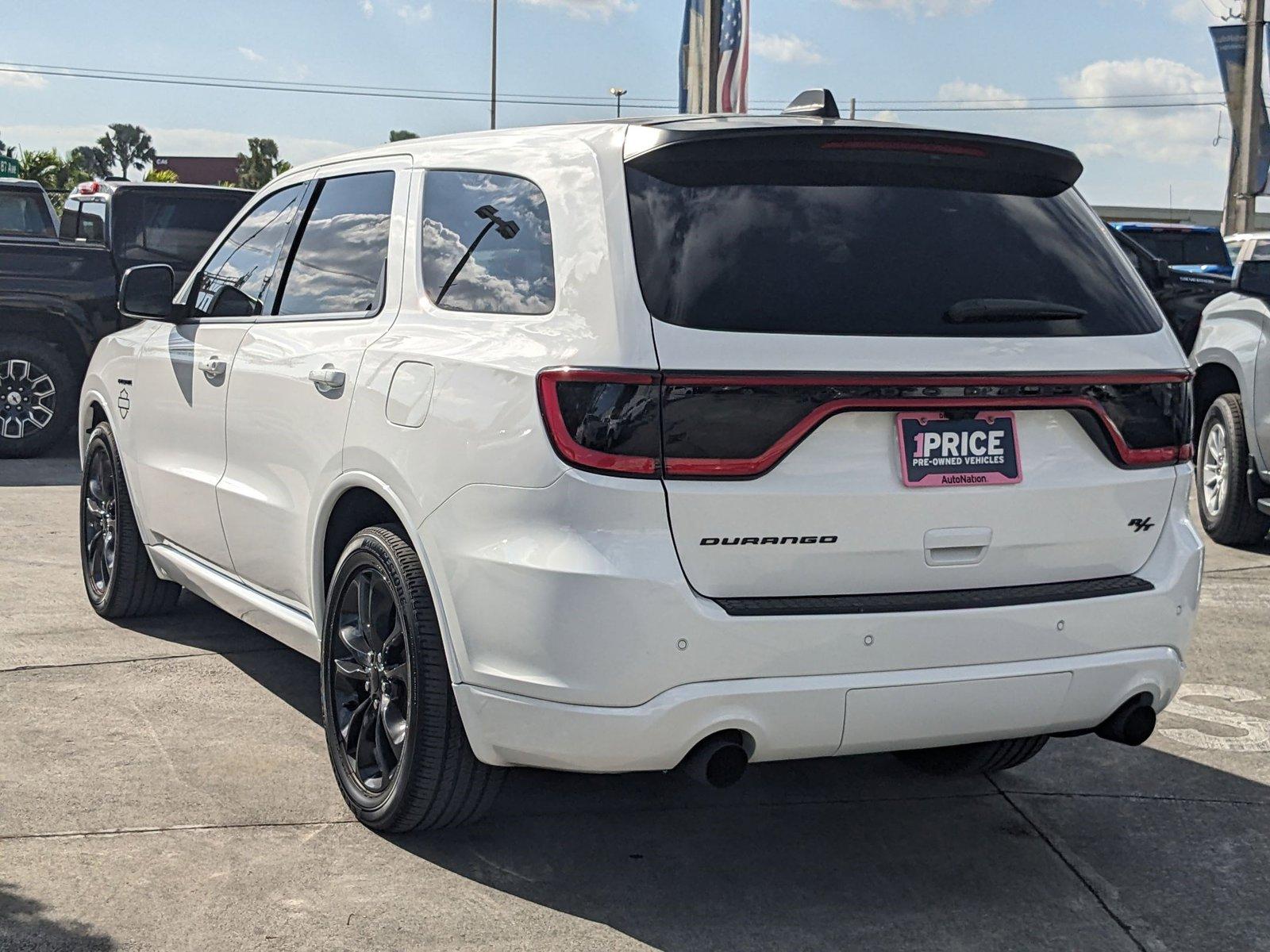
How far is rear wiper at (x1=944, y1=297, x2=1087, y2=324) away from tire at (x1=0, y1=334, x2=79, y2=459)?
9603 millimetres

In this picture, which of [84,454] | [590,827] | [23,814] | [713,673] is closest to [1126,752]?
[590,827]

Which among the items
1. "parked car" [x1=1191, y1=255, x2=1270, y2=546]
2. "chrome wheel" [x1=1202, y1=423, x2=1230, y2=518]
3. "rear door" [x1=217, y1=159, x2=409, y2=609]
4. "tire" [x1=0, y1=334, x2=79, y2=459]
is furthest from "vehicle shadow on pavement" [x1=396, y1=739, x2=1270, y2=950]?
"tire" [x1=0, y1=334, x2=79, y2=459]

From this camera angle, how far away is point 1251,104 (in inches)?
1090

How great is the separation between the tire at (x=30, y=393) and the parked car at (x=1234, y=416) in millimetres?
7969

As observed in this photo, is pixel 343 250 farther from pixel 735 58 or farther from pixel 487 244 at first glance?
pixel 735 58

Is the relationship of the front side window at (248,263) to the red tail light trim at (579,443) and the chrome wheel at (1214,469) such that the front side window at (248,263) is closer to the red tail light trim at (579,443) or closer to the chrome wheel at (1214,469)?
the red tail light trim at (579,443)

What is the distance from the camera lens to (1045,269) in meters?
3.82

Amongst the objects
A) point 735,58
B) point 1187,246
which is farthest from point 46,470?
point 1187,246

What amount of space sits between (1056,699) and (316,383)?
2.14 meters

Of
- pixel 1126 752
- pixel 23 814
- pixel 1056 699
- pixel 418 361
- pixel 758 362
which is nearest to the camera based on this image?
pixel 758 362

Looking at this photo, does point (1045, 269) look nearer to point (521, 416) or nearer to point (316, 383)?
point (521, 416)

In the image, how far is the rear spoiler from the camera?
3572mm

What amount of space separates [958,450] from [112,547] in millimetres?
3993

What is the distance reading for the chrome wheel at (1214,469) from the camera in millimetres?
8812
